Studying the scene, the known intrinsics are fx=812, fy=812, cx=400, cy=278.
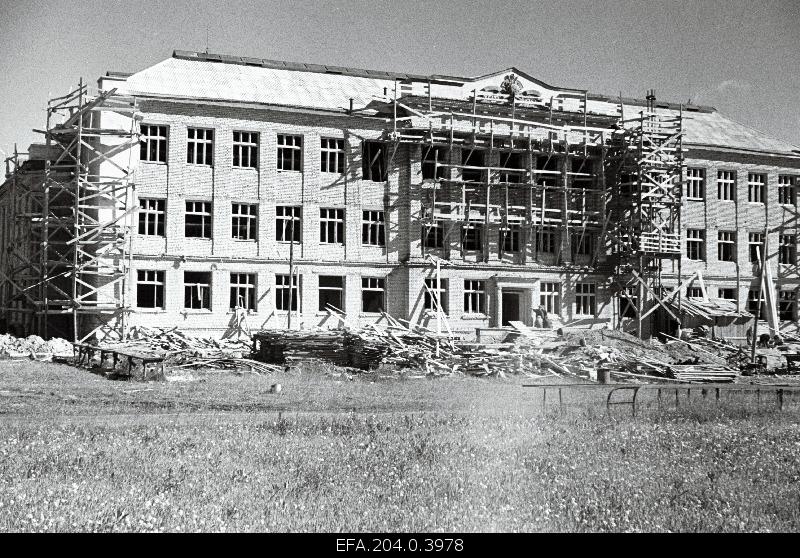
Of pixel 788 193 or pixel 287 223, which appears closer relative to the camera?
pixel 788 193

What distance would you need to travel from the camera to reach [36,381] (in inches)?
904

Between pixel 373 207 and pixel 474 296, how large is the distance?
697 centimetres

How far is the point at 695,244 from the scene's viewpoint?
45469 millimetres

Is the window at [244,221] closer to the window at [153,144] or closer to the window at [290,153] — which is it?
the window at [290,153]

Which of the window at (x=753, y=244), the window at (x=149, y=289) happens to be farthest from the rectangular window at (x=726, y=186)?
the window at (x=149, y=289)

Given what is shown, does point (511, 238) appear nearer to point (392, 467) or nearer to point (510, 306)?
point (510, 306)

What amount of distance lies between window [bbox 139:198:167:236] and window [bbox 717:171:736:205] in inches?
1090

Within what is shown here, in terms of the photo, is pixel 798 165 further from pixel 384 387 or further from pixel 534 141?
pixel 384 387

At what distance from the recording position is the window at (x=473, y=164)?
1674 inches

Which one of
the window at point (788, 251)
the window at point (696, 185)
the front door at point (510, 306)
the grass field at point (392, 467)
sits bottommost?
the grass field at point (392, 467)

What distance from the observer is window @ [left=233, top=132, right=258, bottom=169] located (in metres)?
38.7

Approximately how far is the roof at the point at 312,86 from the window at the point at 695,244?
4.99 metres

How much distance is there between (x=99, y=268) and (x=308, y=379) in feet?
46.4

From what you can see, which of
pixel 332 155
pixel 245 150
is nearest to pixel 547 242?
pixel 332 155
